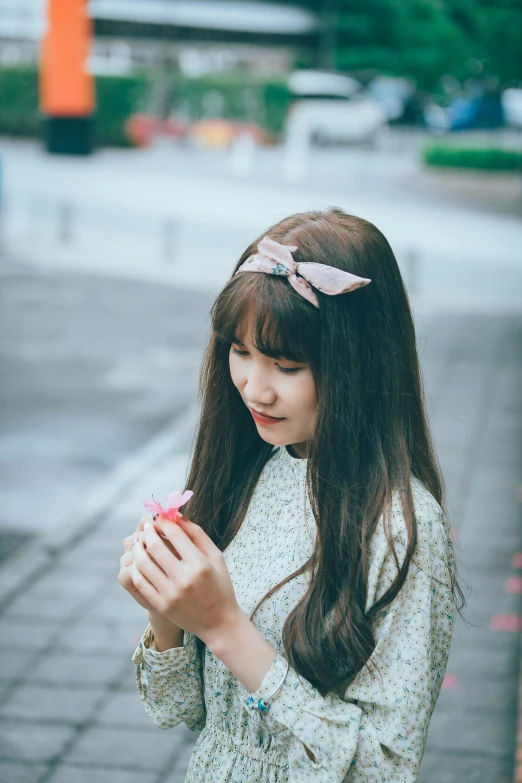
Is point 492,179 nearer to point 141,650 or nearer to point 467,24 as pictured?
point 467,24

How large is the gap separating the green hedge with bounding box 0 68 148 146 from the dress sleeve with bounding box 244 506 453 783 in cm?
3054

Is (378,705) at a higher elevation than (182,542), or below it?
below

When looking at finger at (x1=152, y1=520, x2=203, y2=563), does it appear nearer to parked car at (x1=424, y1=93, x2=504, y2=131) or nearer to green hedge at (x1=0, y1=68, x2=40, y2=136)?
green hedge at (x1=0, y1=68, x2=40, y2=136)

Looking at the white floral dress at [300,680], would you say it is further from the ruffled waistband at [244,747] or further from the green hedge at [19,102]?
the green hedge at [19,102]

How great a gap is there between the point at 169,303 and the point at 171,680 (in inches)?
424

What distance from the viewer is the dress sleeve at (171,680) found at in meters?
1.92

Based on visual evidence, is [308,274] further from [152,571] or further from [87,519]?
[87,519]

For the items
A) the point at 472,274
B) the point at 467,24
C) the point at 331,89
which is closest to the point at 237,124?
the point at 331,89

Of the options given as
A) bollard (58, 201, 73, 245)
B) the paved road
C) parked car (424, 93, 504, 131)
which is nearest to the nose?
the paved road

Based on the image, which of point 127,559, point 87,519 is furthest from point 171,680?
point 87,519

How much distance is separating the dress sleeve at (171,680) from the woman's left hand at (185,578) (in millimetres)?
287

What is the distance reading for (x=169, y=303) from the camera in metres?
12.6

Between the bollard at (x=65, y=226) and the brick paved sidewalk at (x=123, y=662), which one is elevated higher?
the brick paved sidewalk at (x=123, y=662)

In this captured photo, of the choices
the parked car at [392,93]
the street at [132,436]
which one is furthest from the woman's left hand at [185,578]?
the parked car at [392,93]
